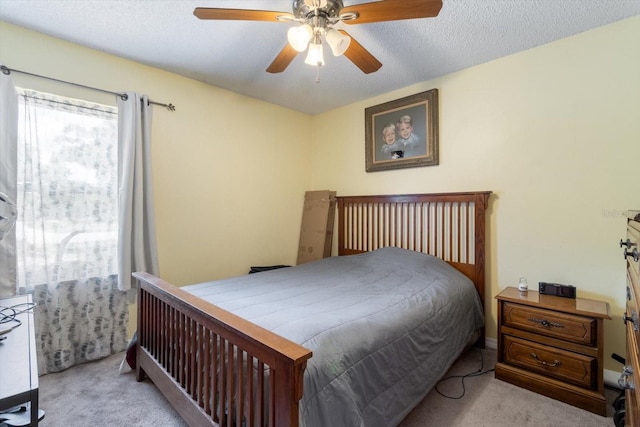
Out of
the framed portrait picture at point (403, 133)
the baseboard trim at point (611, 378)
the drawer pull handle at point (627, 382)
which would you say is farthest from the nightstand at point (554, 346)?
the framed portrait picture at point (403, 133)

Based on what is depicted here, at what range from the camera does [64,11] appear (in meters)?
1.86

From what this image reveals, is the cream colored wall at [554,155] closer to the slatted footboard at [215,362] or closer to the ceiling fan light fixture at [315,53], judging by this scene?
the ceiling fan light fixture at [315,53]

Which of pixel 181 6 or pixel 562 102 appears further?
pixel 562 102

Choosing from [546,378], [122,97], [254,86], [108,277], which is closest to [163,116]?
[122,97]

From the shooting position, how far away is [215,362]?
4.22 feet

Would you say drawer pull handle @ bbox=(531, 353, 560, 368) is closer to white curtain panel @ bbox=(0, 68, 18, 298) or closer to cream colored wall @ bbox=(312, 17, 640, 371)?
cream colored wall @ bbox=(312, 17, 640, 371)

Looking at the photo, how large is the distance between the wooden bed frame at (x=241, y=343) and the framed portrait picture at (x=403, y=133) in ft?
1.32

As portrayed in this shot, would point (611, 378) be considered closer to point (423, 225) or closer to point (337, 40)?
point (423, 225)

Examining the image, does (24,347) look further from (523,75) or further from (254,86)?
(523,75)

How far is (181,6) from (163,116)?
3.63 feet

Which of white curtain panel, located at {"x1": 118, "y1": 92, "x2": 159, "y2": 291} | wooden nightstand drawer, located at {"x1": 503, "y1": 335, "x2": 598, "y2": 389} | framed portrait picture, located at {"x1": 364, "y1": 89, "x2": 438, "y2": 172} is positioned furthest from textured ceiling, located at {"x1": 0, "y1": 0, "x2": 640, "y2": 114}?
wooden nightstand drawer, located at {"x1": 503, "y1": 335, "x2": 598, "y2": 389}

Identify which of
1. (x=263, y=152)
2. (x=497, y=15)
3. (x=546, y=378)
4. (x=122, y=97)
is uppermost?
(x=497, y=15)

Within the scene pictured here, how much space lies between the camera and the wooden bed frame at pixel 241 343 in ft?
3.23

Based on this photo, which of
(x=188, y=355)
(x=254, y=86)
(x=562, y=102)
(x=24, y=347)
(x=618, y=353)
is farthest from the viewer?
(x=254, y=86)
